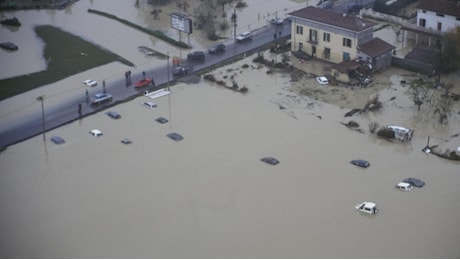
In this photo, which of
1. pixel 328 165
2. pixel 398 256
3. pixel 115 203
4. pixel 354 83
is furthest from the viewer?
pixel 354 83

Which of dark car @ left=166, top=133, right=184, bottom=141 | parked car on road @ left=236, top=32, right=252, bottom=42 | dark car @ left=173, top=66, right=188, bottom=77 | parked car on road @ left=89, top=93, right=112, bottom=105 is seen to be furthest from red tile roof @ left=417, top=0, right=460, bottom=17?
parked car on road @ left=89, top=93, right=112, bottom=105

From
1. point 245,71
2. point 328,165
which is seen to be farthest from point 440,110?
point 245,71

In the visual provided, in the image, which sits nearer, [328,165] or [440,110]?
[328,165]

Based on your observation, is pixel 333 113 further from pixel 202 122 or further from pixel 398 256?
pixel 398 256

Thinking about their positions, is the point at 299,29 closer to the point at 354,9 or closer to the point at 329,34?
the point at 329,34

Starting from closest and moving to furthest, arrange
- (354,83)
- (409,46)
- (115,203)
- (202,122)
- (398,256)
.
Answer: (398,256)
(115,203)
(202,122)
(354,83)
(409,46)

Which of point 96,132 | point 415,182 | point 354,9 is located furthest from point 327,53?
point 96,132
